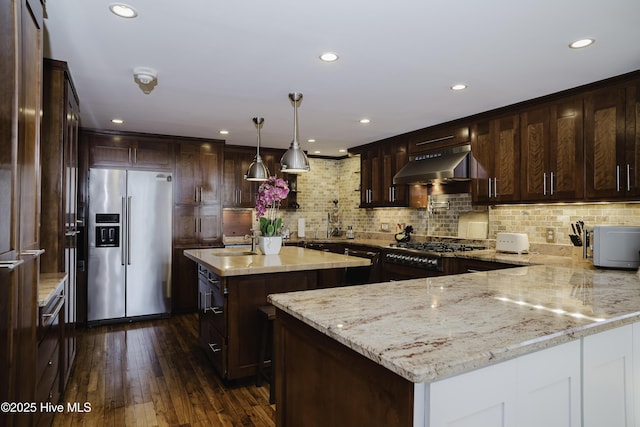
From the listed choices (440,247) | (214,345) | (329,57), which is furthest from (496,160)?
(214,345)

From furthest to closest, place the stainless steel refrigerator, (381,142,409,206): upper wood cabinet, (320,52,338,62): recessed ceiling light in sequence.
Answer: (381,142,409,206): upper wood cabinet → the stainless steel refrigerator → (320,52,338,62): recessed ceiling light

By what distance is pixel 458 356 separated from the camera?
96cm

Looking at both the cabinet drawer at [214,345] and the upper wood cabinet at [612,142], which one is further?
the cabinet drawer at [214,345]

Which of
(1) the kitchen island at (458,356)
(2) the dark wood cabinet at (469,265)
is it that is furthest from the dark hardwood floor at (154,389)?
(2) the dark wood cabinet at (469,265)

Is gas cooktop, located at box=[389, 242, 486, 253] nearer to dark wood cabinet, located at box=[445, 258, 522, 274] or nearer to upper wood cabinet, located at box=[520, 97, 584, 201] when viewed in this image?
dark wood cabinet, located at box=[445, 258, 522, 274]

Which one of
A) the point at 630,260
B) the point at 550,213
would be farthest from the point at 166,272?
the point at 630,260

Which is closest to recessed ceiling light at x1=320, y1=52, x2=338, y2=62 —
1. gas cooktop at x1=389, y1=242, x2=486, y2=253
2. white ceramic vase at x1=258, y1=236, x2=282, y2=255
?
white ceramic vase at x1=258, y1=236, x2=282, y2=255

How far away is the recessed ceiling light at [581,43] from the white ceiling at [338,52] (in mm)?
50

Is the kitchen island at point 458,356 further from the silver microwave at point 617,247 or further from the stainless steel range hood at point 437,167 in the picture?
the stainless steel range hood at point 437,167

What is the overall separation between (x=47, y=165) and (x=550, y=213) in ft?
13.5

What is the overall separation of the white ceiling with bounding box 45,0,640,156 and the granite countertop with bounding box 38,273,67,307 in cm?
144

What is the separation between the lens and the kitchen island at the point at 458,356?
97cm

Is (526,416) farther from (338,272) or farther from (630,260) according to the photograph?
(338,272)

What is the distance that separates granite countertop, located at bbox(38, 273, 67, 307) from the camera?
1950 millimetres
